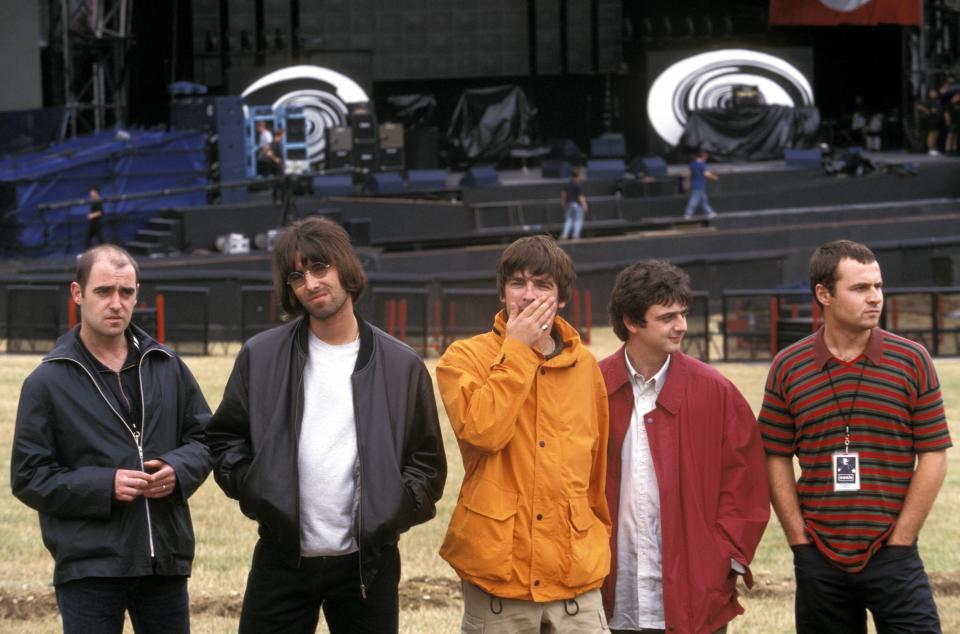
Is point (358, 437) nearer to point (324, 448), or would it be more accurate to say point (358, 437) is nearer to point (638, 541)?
point (324, 448)

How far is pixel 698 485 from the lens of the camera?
5.12 metres

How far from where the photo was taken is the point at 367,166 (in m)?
32.4

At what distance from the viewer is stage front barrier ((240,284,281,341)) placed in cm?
2077

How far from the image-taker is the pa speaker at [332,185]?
3066 cm

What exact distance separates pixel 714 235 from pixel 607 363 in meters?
24.0

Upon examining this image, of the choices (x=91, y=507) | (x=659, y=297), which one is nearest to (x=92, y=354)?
(x=91, y=507)

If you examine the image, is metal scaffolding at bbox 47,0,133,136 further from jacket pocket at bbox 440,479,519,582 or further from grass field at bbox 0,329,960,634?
jacket pocket at bbox 440,479,519,582

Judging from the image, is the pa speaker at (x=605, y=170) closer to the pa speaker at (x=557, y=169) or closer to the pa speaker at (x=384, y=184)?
the pa speaker at (x=557, y=169)

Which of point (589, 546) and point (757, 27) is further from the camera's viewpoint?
point (757, 27)

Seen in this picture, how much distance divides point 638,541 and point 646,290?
0.87 meters

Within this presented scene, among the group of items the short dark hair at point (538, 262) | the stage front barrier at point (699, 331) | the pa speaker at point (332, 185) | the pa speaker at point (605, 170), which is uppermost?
the pa speaker at point (605, 170)

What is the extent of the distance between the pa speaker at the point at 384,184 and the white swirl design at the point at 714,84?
30.5 ft

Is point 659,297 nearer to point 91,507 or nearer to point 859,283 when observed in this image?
point 859,283

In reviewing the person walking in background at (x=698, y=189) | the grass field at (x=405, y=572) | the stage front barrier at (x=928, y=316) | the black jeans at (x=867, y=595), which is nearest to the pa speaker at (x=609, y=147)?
the person walking in background at (x=698, y=189)
